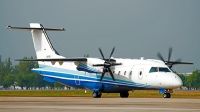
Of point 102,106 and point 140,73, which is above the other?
point 140,73

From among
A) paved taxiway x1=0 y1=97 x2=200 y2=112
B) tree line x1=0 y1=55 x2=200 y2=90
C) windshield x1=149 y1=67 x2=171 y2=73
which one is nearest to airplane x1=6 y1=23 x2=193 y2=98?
windshield x1=149 y1=67 x2=171 y2=73

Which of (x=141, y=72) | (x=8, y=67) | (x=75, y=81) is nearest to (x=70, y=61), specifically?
(x=75, y=81)

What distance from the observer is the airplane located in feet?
144

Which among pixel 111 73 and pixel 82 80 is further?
pixel 82 80

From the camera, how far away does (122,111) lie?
24.4 m


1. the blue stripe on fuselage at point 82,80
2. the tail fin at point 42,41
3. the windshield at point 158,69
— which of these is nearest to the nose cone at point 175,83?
the windshield at point 158,69

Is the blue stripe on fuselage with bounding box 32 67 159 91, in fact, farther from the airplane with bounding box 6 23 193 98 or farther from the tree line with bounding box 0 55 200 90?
the tree line with bounding box 0 55 200 90

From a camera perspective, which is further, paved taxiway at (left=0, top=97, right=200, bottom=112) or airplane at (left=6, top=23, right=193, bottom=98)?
airplane at (left=6, top=23, right=193, bottom=98)

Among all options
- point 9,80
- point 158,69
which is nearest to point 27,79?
point 9,80

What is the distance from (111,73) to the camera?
152 ft

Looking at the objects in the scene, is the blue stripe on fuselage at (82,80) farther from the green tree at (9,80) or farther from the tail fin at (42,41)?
the green tree at (9,80)

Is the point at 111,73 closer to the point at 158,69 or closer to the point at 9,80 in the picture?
the point at 158,69

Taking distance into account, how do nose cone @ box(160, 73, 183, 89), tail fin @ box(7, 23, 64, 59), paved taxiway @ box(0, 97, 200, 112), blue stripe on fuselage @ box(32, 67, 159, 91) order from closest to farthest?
paved taxiway @ box(0, 97, 200, 112) < nose cone @ box(160, 73, 183, 89) < blue stripe on fuselage @ box(32, 67, 159, 91) < tail fin @ box(7, 23, 64, 59)

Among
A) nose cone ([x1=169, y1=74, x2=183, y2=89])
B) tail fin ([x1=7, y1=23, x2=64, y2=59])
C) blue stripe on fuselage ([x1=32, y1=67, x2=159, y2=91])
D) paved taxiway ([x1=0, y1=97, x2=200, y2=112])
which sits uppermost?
tail fin ([x1=7, y1=23, x2=64, y2=59])
